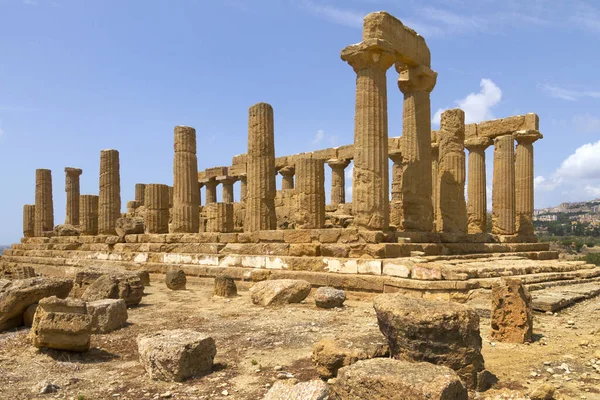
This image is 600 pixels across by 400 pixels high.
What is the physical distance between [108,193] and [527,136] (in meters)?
17.2

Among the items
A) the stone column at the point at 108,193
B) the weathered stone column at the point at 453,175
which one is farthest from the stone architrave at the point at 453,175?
the stone column at the point at 108,193

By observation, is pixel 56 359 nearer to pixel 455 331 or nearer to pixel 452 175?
pixel 455 331

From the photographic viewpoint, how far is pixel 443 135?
15695 millimetres

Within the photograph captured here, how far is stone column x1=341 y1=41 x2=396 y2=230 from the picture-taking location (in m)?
11.9

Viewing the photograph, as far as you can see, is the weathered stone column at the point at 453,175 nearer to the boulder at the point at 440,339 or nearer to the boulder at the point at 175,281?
the boulder at the point at 175,281

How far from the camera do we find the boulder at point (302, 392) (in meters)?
3.88

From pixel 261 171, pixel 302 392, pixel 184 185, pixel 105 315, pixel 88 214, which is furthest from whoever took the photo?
pixel 88 214

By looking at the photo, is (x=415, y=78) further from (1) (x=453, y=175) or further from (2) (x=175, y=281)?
(2) (x=175, y=281)

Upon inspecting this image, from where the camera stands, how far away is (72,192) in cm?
2803

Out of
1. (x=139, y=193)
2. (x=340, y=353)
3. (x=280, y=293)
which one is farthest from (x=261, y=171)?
(x=139, y=193)

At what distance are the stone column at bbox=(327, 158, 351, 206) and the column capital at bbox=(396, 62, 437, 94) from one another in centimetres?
1052

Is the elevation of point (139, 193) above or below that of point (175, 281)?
above

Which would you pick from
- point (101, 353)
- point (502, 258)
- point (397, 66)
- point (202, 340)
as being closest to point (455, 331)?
point (202, 340)

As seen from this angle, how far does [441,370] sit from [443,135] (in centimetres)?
1280
